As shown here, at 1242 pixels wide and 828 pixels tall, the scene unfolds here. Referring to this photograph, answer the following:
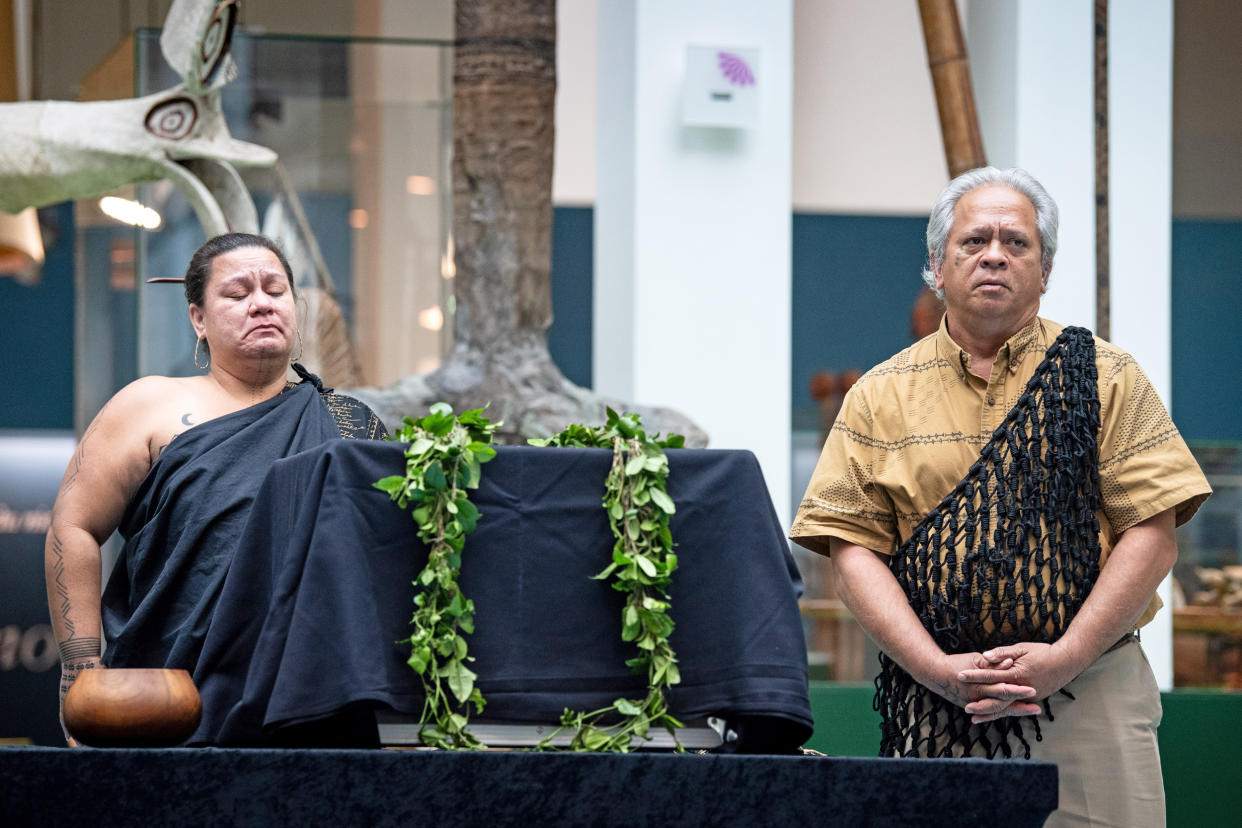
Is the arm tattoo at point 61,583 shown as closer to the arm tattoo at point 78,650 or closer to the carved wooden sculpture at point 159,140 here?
the arm tattoo at point 78,650

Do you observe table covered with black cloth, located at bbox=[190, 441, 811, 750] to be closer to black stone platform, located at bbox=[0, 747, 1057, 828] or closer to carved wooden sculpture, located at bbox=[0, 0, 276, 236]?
black stone platform, located at bbox=[0, 747, 1057, 828]

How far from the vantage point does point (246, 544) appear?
1.51 meters

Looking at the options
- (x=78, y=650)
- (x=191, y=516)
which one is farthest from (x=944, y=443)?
(x=78, y=650)

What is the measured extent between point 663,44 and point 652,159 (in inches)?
13.4

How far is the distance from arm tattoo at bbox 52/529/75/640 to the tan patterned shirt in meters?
1.01

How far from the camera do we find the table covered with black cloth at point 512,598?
140cm

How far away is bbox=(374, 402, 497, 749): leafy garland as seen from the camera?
1.41 m

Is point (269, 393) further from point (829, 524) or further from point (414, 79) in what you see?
point (414, 79)

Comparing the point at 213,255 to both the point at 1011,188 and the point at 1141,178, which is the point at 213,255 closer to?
the point at 1011,188

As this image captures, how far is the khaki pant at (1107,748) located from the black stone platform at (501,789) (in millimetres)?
403

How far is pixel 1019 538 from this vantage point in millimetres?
1759

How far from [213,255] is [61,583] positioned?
511 millimetres

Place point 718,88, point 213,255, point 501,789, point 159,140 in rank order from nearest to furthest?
point 501,789 → point 213,255 → point 159,140 → point 718,88

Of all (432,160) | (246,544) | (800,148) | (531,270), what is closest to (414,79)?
(432,160)
